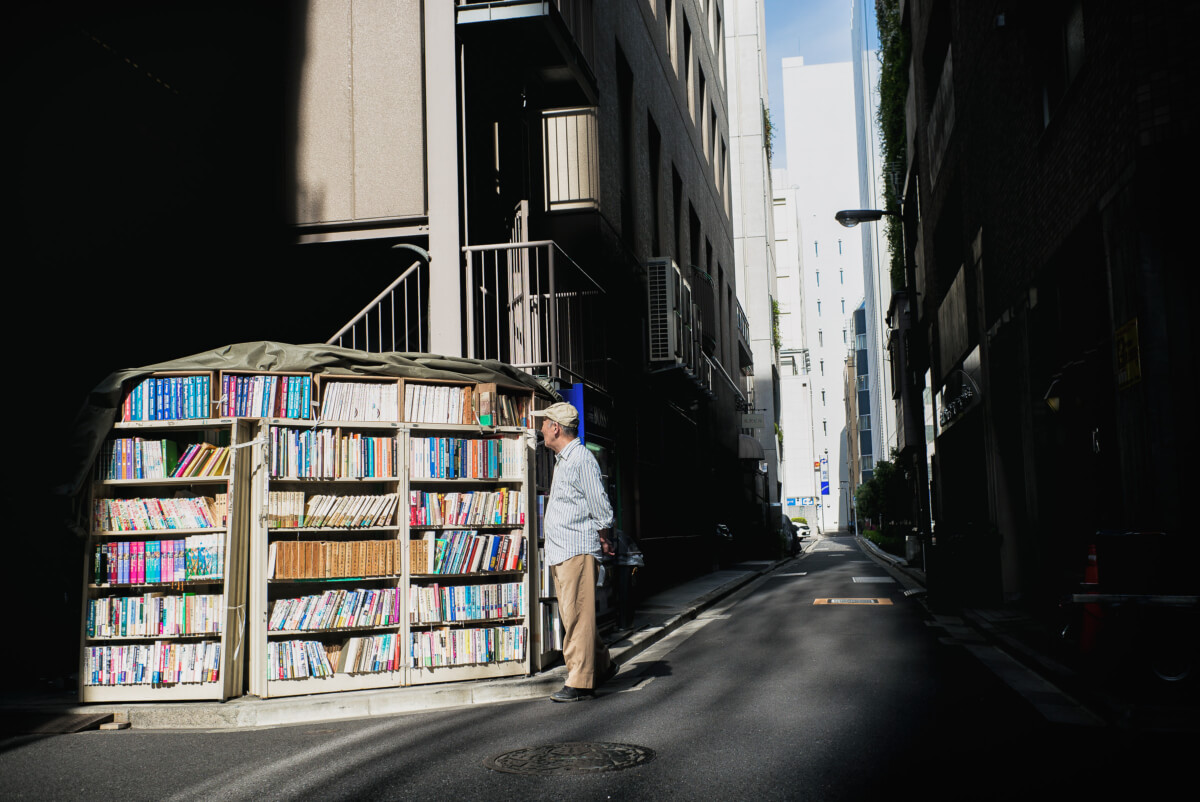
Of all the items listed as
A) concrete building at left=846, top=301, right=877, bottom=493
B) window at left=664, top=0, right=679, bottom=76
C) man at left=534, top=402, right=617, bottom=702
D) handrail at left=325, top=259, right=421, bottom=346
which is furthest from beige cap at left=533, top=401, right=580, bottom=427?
concrete building at left=846, top=301, right=877, bottom=493

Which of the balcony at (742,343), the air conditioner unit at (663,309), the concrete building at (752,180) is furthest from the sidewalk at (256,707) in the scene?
the concrete building at (752,180)

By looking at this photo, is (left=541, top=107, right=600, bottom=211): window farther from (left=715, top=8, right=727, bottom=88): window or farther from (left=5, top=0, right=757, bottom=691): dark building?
(left=715, top=8, right=727, bottom=88): window

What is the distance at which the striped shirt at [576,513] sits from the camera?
7699 millimetres

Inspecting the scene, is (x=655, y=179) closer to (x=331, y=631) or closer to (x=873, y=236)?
(x=331, y=631)

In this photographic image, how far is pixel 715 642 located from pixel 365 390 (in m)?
4.92

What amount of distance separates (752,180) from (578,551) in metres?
42.1

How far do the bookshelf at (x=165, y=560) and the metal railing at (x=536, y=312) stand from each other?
3.68 meters

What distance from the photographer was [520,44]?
12.2 metres

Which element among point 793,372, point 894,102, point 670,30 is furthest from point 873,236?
point 670,30

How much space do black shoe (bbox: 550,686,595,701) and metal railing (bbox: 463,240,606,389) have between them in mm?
4393

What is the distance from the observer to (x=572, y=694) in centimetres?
738

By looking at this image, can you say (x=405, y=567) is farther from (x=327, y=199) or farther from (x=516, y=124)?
(x=516, y=124)

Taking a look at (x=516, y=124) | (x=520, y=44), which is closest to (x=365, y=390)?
(x=520, y=44)

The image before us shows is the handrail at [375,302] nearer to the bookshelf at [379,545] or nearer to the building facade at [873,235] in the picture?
the bookshelf at [379,545]
